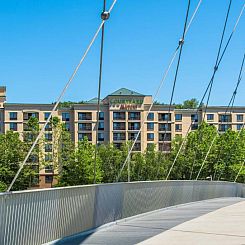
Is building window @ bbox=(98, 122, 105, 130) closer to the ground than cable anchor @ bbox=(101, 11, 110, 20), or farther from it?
farther from it

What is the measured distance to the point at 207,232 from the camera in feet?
38.5

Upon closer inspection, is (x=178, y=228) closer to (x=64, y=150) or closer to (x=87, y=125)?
(x=64, y=150)

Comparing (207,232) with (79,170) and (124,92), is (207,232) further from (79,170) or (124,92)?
(124,92)

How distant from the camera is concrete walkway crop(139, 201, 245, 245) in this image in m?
10.3

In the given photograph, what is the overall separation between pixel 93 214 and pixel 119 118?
9479 centimetres

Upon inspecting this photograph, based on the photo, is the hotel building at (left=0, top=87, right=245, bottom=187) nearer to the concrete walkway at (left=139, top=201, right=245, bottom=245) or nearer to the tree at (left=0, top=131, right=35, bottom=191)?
the tree at (left=0, top=131, right=35, bottom=191)

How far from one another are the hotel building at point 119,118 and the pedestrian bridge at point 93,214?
8510 centimetres

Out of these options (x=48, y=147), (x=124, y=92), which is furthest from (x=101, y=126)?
(x=48, y=147)

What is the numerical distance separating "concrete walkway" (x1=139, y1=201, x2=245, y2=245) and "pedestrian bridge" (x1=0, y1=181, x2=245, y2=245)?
0.14m

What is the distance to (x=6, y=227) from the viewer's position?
8.03m

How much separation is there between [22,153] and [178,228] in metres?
59.2

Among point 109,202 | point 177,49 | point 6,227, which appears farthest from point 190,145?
point 6,227

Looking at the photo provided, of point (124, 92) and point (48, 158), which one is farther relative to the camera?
point (124, 92)

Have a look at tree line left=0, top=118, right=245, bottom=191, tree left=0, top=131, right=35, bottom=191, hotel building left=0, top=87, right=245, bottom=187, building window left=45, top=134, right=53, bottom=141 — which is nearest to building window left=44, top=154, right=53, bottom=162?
tree line left=0, top=118, right=245, bottom=191
